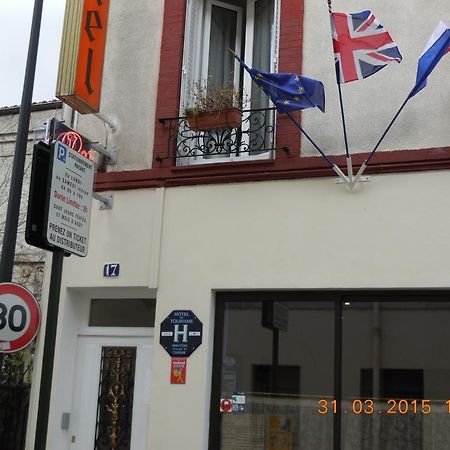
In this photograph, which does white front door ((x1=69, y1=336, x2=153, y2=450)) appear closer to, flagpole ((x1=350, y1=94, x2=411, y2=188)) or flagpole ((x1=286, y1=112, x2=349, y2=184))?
flagpole ((x1=286, y1=112, x2=349, y2=184))

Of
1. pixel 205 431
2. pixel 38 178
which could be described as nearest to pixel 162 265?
pixel 205 431

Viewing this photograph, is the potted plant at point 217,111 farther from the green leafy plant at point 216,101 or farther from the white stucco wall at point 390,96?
the white stucco wall at point 390,96

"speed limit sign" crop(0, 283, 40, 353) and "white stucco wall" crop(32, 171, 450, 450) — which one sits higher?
"white stucco wall" crop(32, 171, 450, 450)

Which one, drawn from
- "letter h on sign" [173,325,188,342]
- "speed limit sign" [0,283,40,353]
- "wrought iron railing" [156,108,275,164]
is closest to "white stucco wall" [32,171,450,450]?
"letter h on sign" [173,325,188,342]

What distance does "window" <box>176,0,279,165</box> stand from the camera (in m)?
9.24

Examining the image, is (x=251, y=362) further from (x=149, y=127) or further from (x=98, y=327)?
(x=149, y=127)

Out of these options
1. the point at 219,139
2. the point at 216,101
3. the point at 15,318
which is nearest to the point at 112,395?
the point at 15,318

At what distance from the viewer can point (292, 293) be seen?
8453 millimetres

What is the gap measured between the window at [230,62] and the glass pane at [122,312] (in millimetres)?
1846

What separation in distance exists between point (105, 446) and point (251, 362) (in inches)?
83.3

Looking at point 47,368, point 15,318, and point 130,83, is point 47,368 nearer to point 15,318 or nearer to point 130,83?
point 15,318

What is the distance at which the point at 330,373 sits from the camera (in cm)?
811

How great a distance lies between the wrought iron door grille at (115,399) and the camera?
29.6 feet

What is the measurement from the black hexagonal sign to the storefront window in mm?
277
